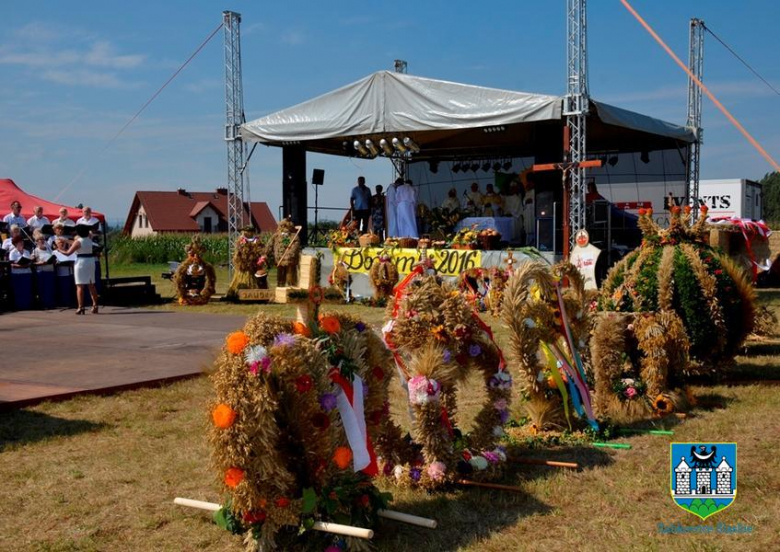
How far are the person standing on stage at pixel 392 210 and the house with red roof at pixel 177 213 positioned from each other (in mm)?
40287

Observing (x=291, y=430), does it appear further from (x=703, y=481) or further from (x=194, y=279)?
(x=194, y=279)

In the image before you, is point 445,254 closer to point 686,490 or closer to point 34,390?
point 34,390

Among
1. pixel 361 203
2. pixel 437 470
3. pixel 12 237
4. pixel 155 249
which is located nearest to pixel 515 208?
pixel 361 203

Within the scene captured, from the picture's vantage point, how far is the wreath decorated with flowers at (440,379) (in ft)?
14.9

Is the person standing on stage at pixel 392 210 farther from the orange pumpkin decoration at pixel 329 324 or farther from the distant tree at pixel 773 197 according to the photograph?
the distant tree at pixel 773 197

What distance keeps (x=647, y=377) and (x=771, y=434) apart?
103 centimetres

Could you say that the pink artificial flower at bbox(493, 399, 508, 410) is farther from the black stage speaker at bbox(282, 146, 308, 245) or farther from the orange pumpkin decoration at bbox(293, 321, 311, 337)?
the black stage speaker at bbox(282, 146, 308, 245)

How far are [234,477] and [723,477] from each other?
2749mm

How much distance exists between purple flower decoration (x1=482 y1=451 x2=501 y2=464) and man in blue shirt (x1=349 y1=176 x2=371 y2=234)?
51.6 feet

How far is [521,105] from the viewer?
48.4 feet

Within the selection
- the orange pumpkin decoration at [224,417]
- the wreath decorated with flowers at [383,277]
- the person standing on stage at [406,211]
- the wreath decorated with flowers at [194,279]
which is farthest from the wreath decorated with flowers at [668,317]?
the person standing on stage at [406,211]

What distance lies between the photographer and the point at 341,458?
3799mm

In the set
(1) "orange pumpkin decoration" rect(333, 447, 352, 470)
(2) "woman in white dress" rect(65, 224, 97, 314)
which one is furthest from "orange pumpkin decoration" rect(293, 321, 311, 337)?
(2) "woman in white dress" rect(65, 224, 97, 314)

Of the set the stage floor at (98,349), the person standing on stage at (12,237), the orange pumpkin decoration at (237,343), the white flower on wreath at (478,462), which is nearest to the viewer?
the orange pumpkin decoration at (237,343)
